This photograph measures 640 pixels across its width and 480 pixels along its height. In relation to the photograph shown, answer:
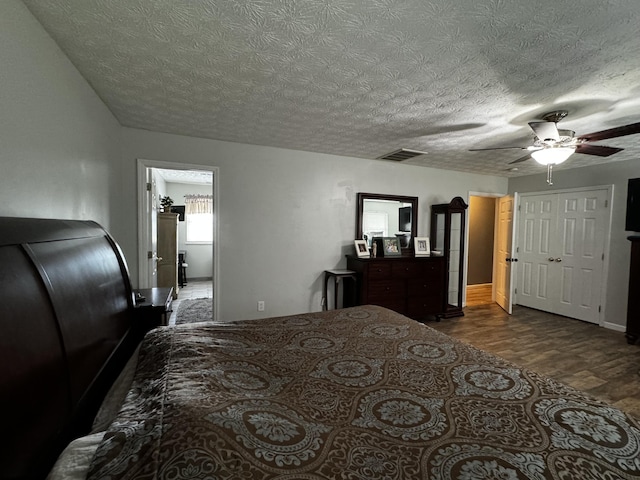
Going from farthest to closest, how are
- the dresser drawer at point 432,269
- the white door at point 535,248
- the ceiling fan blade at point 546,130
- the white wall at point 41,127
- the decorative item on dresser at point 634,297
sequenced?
the white door at point 535,248, the dresser drawer at point 432,269, the decorative item on dresser at point 634,297, the ceiling fan blade at point 546,130, the white wall at point 41,127

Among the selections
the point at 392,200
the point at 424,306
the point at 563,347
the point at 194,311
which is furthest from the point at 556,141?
the point at 194,311

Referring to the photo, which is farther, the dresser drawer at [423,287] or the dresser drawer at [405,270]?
the dresser drawer at [423,287]

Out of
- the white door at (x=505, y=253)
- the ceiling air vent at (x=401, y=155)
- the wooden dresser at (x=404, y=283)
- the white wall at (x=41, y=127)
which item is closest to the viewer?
the white wall at (x=41, y=127)

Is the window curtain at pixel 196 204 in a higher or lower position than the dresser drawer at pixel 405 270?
higher

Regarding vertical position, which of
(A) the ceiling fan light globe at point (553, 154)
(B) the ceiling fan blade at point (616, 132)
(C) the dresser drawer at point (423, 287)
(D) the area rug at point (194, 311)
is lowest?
(D) the area rug at point (194, 311)

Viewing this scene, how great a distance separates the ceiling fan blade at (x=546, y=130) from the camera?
86.2 inches

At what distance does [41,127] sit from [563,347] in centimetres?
502

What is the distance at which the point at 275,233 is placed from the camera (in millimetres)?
3689

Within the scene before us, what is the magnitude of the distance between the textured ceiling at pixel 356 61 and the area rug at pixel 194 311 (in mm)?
2635

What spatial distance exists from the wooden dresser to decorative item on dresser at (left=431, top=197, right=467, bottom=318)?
8.7 inches

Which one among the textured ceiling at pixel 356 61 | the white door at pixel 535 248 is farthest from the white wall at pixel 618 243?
the textured ceiling at pixel 356 61

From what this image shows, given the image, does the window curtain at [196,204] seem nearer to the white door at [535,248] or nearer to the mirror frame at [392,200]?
the mirror frame at [392,200]

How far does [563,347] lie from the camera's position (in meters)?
3.32

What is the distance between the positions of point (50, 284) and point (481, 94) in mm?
2702
